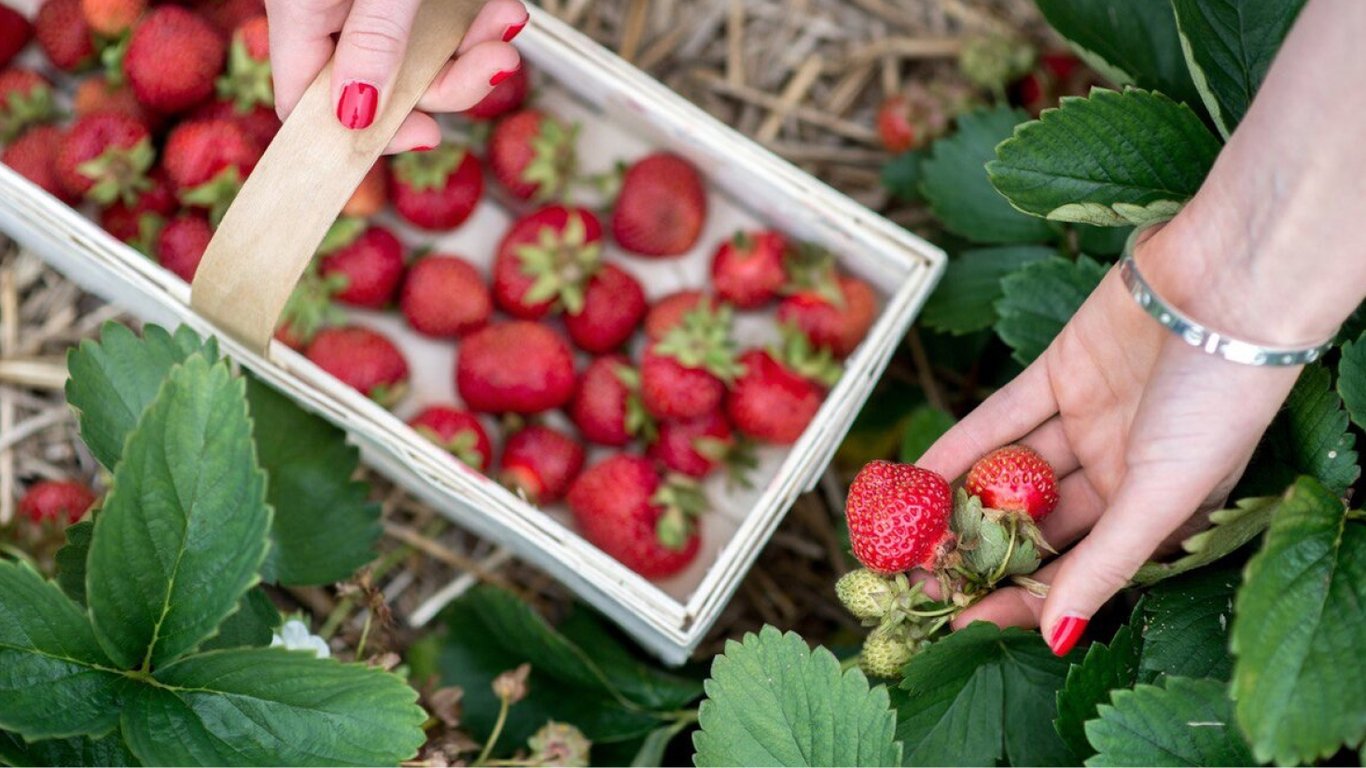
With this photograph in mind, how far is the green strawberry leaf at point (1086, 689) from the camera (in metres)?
0.93

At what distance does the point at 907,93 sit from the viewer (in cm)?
159

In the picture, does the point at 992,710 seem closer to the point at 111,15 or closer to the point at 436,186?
the point at 436,186

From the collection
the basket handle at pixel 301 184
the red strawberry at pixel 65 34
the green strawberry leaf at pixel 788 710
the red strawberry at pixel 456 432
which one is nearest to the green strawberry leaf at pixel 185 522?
the basket handle at pixel 301 184

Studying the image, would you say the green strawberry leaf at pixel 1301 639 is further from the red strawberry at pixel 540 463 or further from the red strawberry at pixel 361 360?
the red strawberry at pixel 361 360

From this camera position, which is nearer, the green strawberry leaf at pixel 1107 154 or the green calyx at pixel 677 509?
the green strawberry leaf at pixel 1107 154

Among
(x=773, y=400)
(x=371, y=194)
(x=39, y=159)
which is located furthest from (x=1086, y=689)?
(x=39, y=159)

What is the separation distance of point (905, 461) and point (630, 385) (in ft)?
1.16

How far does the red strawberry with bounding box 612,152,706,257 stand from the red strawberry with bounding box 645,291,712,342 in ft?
0.23

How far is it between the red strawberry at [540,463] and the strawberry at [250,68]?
0.50 m

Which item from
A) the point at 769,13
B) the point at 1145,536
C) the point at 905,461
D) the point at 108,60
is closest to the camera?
the point at 1145,536

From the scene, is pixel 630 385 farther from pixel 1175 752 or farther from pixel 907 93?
pixel 1175 752

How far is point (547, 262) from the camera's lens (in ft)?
4.73

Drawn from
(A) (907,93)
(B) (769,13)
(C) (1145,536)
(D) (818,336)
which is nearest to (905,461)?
(D) (818,336)

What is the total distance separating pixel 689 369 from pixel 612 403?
11 cm
